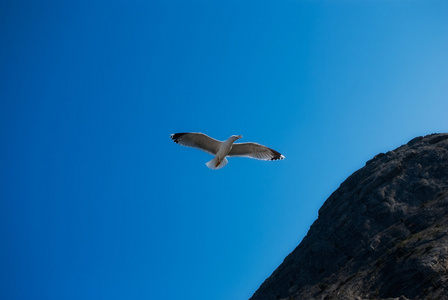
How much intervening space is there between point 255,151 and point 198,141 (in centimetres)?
332

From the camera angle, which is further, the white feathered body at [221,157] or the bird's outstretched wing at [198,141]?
the white feathered body at [221,157]

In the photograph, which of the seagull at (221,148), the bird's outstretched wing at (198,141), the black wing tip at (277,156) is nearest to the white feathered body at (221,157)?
the seagull at (221,148)

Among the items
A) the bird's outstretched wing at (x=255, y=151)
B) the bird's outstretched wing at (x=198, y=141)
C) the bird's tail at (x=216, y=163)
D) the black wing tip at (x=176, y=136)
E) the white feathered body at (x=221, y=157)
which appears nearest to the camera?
the black wing tip at (x=176, y=136)

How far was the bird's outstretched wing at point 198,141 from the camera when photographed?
23.1 metres

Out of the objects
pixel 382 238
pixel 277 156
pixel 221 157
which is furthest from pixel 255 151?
pixel 382 238

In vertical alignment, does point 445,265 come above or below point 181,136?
below

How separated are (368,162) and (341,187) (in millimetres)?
4335

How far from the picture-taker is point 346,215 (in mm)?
38969

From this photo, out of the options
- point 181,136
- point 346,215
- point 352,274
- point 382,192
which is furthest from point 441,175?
point 181,136

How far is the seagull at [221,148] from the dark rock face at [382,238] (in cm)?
1124

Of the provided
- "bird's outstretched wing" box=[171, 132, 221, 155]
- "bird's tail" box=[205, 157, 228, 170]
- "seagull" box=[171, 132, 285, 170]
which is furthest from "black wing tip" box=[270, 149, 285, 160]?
"bird's outstretched wing" box=[171, 132, 221, 155]

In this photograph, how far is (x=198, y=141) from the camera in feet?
77.7

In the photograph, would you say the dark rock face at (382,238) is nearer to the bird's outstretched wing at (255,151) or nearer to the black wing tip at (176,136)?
the bird's outstretched wing at (255,151)

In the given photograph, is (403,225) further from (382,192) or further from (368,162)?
(368,162)
